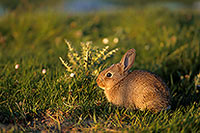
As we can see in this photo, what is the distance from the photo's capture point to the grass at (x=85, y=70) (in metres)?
3.03

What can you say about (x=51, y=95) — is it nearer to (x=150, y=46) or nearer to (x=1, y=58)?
(x=1, y=58)

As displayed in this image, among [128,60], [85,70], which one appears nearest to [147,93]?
[128,60]

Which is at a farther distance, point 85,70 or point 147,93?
point 85,70

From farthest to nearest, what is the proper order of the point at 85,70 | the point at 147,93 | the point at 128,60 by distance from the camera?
the point at 85,70 → the point at 128,60 → the point at 147,93

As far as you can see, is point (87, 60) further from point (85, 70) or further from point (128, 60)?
point (128, 60)

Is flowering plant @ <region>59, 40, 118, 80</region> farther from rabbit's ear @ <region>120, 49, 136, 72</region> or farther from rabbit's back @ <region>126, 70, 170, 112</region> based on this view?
rabbit's back @ <region>126, 70, 170, 112</region>

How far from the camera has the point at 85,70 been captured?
370cm

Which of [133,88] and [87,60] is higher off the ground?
[87,60]

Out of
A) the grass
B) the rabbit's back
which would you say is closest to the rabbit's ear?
the rabbit's back

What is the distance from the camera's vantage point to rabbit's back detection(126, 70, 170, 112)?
3.26 metres

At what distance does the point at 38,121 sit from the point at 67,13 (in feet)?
16.7

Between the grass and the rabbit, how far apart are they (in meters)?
0.11

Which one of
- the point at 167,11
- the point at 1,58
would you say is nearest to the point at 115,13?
the point at 167,11

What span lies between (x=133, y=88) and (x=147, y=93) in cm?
20
